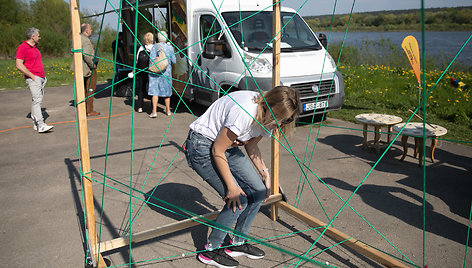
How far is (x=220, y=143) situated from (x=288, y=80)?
13.8 feet

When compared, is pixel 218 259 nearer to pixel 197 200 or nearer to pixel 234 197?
pixel 234 197

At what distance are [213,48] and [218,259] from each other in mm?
4662

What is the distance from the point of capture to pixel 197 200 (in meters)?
3.81

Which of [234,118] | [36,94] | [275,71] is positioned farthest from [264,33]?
[234,118]

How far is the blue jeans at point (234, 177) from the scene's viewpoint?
101 inches

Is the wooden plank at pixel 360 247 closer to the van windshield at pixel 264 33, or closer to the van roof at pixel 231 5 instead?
the van windshield at pixel 264 33

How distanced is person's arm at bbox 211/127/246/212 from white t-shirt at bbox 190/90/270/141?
0.18ft

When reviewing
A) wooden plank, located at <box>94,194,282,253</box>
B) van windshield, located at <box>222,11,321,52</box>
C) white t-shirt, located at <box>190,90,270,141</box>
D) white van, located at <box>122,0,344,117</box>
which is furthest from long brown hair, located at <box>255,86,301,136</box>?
van windshield, located at <box>222,11,321,52</box>

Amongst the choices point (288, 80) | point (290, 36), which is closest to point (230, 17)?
point (290, 36)

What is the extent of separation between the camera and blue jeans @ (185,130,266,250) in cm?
255

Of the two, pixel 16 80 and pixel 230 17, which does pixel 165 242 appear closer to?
pixel 230 17

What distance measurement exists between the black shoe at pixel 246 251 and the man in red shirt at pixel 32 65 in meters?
4.70

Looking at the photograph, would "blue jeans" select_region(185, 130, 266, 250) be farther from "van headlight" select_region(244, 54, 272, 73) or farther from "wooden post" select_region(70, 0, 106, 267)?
"van headlight" select_region(244, 54, 272, 73)

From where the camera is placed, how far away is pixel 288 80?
6.30 metres
